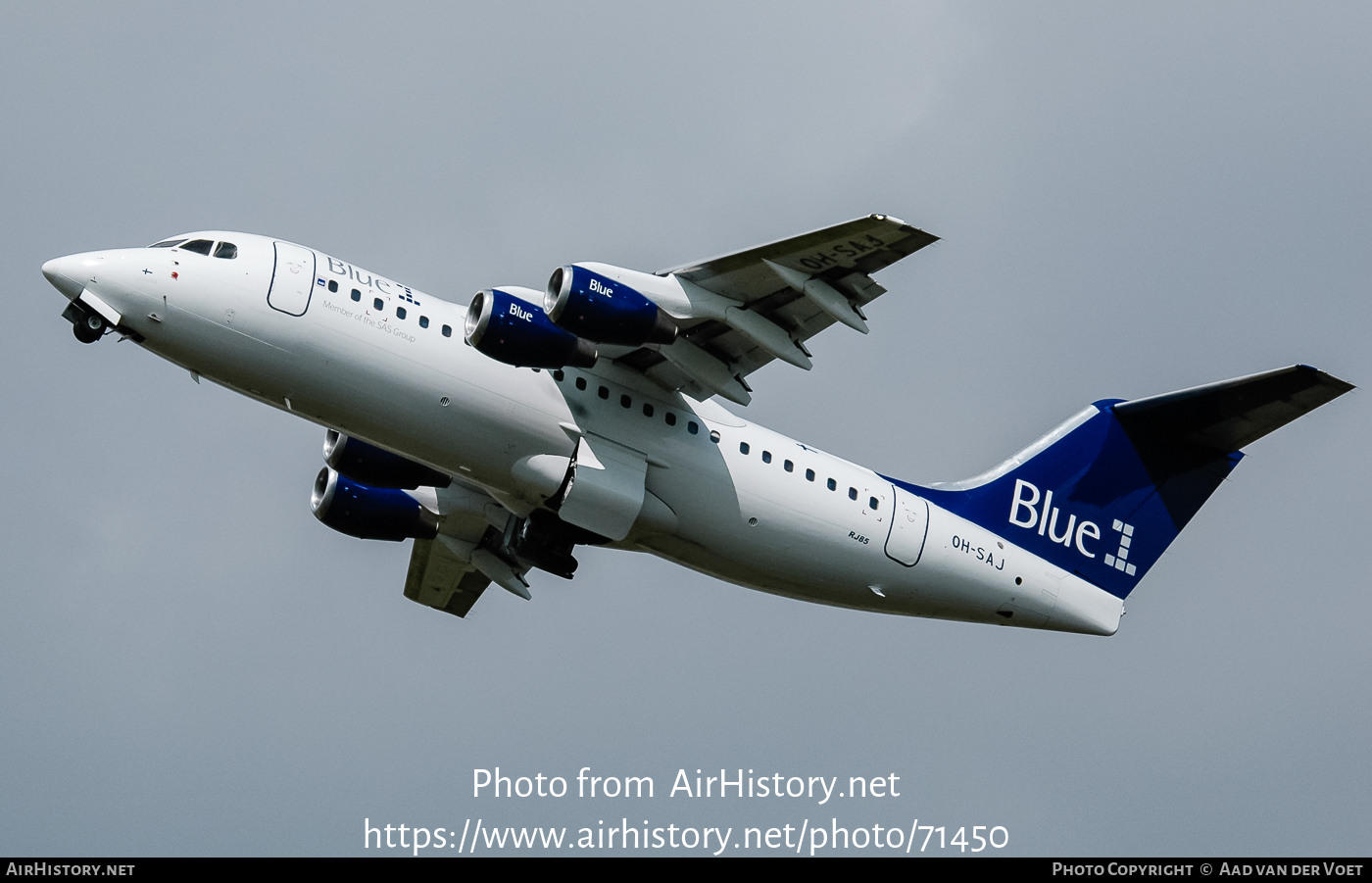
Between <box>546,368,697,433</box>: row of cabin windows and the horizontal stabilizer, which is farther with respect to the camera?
the horizontal stabilizer

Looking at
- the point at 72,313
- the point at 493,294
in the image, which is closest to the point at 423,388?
the point at 493,294

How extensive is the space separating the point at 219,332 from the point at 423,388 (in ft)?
7.18

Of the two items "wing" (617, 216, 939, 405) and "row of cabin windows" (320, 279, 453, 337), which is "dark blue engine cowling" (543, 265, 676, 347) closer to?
"wing" (617, 216, 939, 405)

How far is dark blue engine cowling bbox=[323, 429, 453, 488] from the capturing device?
783 inches

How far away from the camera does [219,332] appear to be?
1689 cm

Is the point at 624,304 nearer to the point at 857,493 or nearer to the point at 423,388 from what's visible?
the point at 423,388

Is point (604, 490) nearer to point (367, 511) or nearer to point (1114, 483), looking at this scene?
point (367, 511)

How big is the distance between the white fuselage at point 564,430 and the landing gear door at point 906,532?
0.02 meters

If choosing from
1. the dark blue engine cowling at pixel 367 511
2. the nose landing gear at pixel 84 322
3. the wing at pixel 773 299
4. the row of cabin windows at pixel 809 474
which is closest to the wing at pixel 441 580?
the dark blue engine cowling at pixel 367 511

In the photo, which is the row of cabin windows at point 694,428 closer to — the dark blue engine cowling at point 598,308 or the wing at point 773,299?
A: the wing at point 773,299

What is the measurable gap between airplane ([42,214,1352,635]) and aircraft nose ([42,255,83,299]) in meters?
0.02

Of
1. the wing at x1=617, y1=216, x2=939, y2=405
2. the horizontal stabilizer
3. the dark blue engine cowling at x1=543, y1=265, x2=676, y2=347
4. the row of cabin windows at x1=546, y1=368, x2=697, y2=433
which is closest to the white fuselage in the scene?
the row of cabin windows at x1=546, y1=368, x2=697, y2=433

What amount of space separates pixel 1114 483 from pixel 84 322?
13091 millimetres

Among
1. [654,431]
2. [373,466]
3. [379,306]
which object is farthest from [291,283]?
[654,431]
